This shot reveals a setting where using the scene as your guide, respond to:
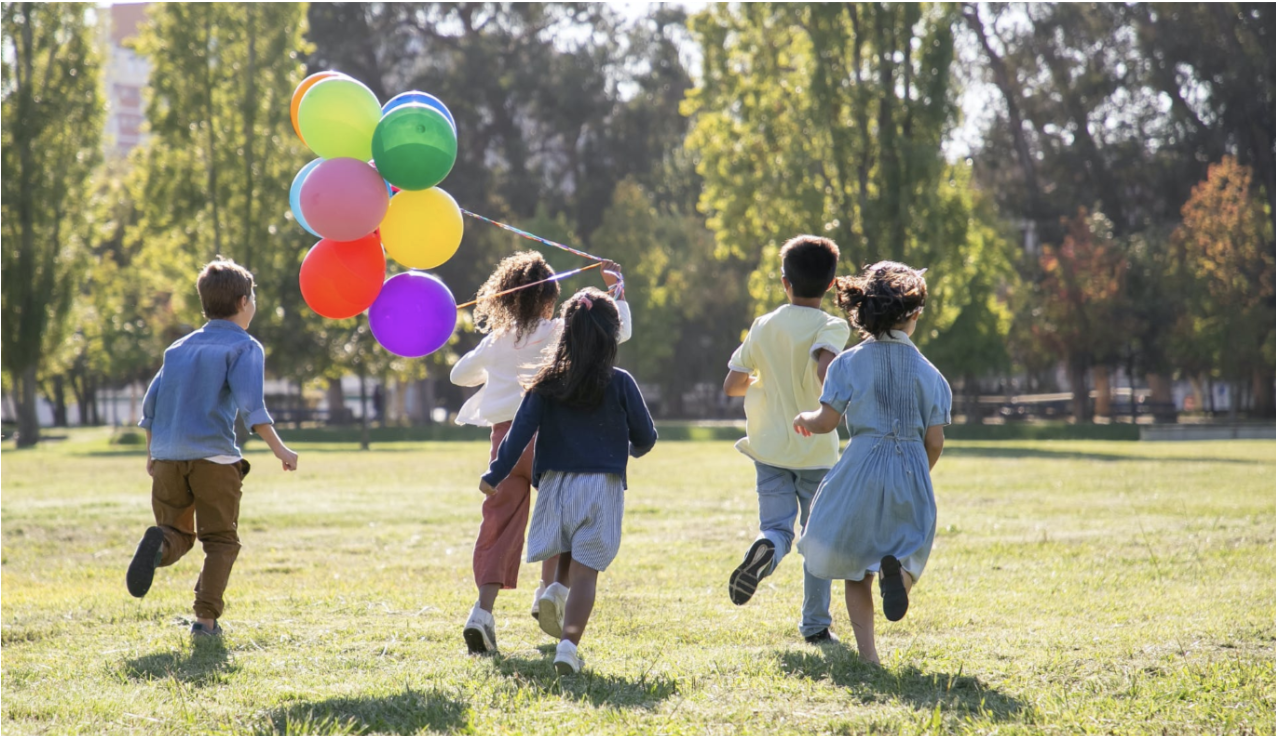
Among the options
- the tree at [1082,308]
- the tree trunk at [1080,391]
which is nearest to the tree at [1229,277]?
the tree at [1082,308]

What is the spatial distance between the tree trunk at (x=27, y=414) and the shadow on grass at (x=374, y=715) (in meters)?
29.1

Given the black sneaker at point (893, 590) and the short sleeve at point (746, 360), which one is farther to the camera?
the short sleeve at point (746, 360)

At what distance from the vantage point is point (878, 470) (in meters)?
4.62

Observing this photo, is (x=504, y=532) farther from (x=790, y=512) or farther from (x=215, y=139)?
(x=215, y=139)

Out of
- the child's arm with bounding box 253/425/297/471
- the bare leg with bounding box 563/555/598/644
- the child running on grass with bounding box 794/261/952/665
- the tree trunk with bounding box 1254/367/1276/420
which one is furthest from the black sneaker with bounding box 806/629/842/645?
the tree trunk with bounding box 1254/367/1276/420

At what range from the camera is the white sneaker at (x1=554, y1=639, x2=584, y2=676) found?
15.0 feet

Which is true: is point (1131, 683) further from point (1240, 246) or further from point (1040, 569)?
point (1240, 246)

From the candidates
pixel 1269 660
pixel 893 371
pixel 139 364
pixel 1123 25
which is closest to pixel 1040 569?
pixel 1269 660

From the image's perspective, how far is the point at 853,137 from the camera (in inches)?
1086

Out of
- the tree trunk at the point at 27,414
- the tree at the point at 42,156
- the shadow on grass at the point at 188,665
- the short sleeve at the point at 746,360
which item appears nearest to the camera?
the shadow on grass at the point at 188,665

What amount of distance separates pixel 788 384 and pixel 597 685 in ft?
5.65

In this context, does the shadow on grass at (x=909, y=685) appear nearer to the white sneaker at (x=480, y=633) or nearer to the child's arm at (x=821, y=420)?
the child's arm at (x=821, y=420)

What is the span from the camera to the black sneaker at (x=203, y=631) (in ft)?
18.1

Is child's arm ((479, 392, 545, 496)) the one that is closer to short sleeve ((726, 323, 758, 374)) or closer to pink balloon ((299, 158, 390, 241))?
short sleeve ((726, 323, 758, 374))
